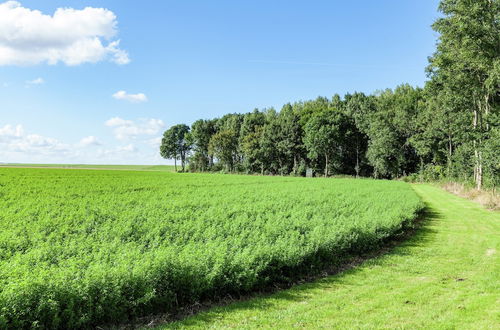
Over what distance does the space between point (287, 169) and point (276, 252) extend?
85788mm

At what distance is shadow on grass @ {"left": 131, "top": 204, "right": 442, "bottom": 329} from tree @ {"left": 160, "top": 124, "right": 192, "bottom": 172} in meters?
111

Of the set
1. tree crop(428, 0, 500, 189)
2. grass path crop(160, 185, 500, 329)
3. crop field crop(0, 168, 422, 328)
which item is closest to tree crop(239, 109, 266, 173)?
tree crop(428, 0, 500, 189)

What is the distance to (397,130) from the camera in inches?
3088

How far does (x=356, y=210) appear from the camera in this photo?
21.4 metres

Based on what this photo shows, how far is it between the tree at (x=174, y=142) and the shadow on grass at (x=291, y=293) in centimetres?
11127

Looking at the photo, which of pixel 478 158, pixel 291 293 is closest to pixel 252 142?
pixel 478 158

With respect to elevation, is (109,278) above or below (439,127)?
Answer: below

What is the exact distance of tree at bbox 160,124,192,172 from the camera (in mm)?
123750

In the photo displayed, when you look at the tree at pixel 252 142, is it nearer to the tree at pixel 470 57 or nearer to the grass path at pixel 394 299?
the tree at pixel 470 57

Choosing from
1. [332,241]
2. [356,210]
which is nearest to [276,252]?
[332,241]

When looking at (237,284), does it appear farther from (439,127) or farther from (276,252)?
(439,127)

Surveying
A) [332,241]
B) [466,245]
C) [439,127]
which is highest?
[439,127]

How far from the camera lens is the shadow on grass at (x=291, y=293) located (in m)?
7.85

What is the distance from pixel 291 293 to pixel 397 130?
76.5 m
